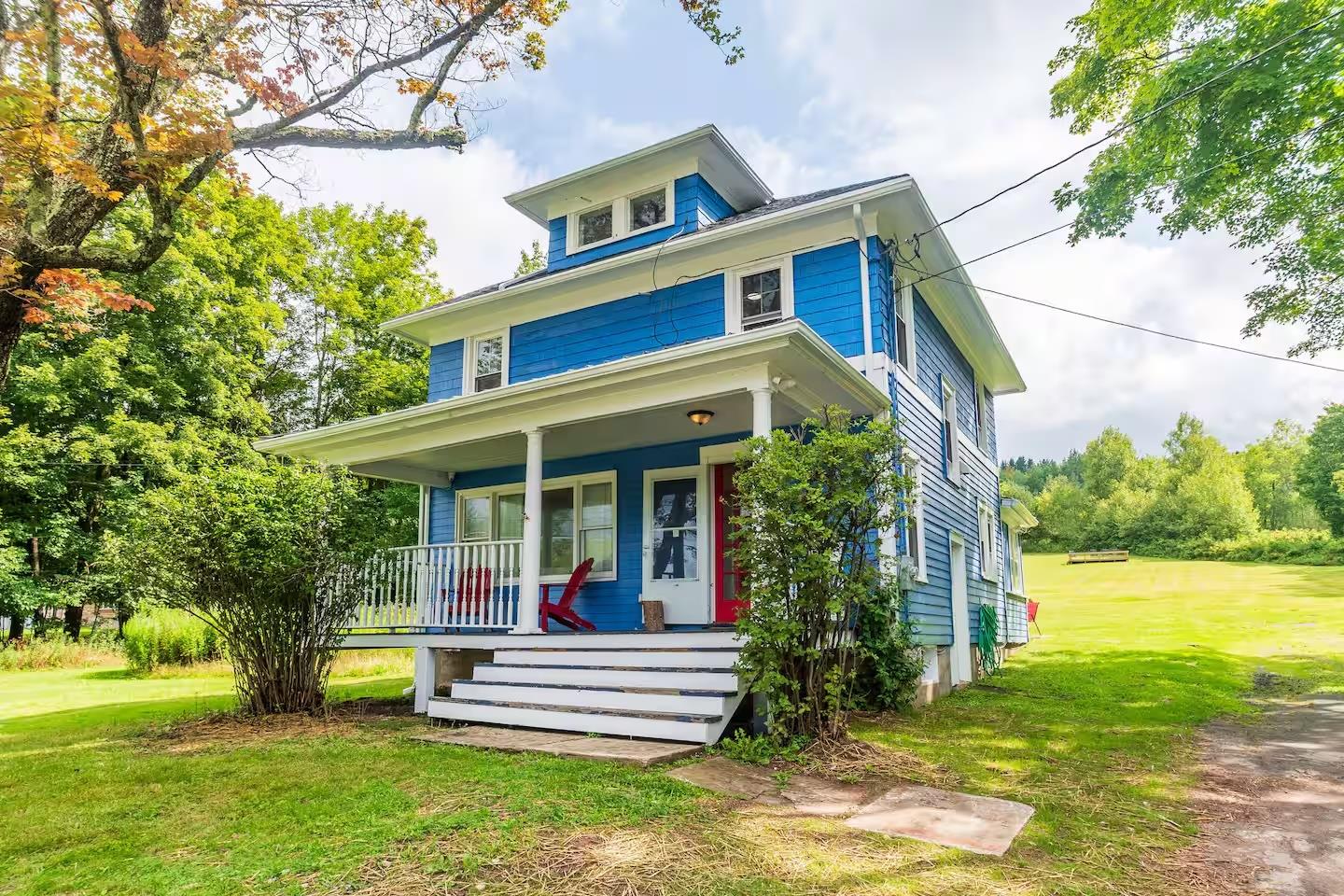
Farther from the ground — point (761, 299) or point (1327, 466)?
point (1327, 466)

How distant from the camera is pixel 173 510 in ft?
22.8

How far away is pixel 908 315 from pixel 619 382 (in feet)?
13.8

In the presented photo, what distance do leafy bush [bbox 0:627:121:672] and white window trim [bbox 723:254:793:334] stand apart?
15.5 metres

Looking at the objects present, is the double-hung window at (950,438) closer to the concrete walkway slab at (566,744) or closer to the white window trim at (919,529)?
the white window trim at (919,529)

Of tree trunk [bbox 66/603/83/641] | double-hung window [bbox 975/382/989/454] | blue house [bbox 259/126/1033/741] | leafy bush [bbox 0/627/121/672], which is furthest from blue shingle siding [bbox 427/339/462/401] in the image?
tree trunk [bbox 66/603/83/641]

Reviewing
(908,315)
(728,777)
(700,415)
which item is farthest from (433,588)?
(908,315)

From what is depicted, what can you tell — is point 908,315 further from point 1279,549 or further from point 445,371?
point 1279,549

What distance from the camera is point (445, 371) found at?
11969mm

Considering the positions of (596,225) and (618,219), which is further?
(596,225)

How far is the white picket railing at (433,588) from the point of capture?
28.1 feet

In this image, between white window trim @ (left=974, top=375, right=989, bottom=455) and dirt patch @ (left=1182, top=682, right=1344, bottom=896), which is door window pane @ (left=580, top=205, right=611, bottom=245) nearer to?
white window trim @ (left=974, top=375, right=989, bottom=455)

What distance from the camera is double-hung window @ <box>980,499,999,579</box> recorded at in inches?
515

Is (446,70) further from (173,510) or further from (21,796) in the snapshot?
(21,796)

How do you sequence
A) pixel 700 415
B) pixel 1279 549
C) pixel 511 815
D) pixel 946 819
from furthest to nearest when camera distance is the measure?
pixel 1279 549 < pixel 700 415 < pixel 946 819 < pixel 511 815
